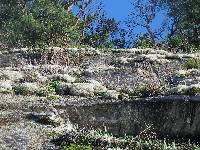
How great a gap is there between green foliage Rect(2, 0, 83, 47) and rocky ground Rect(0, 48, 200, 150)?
16.4 meters

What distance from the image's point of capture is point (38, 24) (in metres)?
47.5

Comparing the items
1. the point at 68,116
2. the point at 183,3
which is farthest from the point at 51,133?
the point at 183,3

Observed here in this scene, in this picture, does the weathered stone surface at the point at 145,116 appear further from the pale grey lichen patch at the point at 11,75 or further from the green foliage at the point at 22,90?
the pale grey lichen patch at the point at 11,75

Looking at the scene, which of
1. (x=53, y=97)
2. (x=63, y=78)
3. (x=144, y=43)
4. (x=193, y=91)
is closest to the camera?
(x=193, y=91)

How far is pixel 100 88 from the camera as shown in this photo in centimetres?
2116

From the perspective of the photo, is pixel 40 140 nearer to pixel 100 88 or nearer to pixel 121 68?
pixel 100 88

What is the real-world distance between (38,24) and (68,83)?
2633cm

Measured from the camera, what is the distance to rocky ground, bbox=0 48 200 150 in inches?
574

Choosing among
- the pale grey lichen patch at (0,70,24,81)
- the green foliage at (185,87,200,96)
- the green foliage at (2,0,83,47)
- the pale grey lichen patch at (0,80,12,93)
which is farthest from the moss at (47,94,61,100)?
the green foliage at (2,0,83,47)

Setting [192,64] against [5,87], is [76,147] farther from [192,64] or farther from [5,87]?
[192,64]

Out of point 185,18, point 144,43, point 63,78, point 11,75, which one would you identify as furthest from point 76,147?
point 185,18

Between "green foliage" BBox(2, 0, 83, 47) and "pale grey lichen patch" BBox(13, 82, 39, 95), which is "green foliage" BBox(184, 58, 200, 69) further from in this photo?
"green foliage" BBox(2, 0, 83, 47)

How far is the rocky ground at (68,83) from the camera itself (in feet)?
47.9

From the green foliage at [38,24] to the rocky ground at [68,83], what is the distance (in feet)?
53.6
